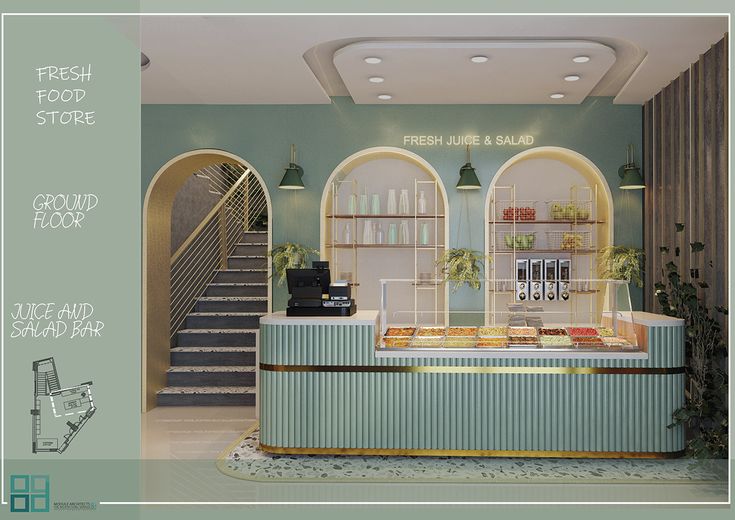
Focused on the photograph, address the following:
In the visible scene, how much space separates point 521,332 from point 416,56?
2.33 metres

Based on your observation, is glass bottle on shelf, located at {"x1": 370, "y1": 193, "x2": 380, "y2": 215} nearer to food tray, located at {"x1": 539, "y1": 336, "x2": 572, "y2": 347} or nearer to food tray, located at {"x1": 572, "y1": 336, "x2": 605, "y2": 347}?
food tray, located at {"x1": 539, "y1": 336, "x2": 572, "y2": 347}

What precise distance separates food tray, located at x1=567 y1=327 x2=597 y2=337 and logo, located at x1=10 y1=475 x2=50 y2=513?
371cm

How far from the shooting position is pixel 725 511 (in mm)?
4113

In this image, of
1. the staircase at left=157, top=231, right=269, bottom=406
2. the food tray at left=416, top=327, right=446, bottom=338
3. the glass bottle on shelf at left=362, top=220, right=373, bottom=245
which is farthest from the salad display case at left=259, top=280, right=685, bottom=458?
the staircase at left=157, top=231, right=269, bottom=406

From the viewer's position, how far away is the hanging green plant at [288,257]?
23.1ft

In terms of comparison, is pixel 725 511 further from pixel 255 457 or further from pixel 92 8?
pixel 92 8

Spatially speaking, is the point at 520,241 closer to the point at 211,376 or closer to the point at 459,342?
the point at 459,342

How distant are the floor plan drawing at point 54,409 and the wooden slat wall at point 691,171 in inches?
165

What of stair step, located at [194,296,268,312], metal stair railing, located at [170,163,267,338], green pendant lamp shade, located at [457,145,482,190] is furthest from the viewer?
metal stair railing, located at [170,163,267,338]

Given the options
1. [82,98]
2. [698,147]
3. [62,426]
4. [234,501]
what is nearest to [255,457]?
[234,501]

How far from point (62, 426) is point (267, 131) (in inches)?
166

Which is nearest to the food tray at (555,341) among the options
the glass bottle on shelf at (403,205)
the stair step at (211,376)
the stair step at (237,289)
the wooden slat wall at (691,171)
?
the wooden slat wall at (691,171)

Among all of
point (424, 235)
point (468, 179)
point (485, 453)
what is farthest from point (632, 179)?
point (485, 453)

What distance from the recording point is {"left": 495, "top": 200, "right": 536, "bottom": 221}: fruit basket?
7.39m
